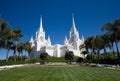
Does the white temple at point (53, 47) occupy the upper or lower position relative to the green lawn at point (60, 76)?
upper

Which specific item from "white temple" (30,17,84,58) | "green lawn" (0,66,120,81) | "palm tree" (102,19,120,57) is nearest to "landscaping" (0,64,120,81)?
"green lawn" (0,66,120,81)

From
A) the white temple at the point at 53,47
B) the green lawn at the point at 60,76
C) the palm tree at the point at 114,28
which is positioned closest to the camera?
the green lawn at the point at 60,76

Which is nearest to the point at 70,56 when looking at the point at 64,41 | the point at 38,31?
the point at 38,31

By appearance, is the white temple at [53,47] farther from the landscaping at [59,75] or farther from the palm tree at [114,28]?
the landscaping at [59,75]

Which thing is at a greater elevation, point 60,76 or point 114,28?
point 114,28

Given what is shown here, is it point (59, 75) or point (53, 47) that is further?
point (53, 47)

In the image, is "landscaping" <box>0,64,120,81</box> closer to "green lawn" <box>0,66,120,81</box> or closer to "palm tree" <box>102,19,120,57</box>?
"green lawn" <box>0,66,120,81</box>

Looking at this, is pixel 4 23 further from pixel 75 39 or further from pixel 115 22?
pixel 75 39

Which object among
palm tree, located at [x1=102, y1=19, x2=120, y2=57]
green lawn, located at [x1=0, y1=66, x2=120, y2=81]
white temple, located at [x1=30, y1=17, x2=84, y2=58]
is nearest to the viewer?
green lawn, located at [x1=0, y1=66, x2=120, y2=81]

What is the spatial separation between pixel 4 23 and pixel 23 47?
34895mm

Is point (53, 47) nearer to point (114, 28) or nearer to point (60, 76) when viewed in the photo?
point (114, 28)

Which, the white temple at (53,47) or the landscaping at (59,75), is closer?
the landscaping at (59,75)

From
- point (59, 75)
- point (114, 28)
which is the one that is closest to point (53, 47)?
point (114, 28)

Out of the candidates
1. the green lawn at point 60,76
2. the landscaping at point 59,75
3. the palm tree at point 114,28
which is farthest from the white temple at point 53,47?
the green lawn at point 60,76
